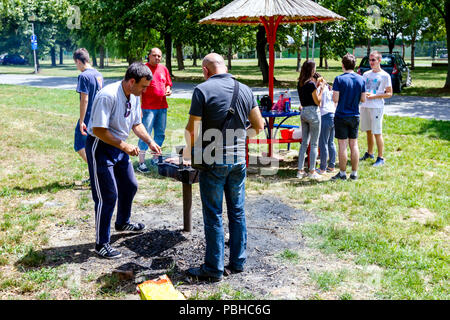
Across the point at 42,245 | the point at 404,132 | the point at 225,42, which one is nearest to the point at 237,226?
the point at 42,245

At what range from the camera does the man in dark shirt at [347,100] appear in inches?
269

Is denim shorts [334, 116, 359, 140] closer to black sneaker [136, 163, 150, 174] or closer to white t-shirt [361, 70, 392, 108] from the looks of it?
white t-shirt [361, 70, 392, 108]

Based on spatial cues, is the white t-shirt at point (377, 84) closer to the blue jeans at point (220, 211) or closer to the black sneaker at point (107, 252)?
the blue jeans at point (220, 211)

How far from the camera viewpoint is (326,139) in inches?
299

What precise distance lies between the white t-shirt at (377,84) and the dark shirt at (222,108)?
4753 millimetres

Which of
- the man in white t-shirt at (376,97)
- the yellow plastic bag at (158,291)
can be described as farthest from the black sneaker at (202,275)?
the man in white t-shirt at (376,97)

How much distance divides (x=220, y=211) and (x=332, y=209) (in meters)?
2.42

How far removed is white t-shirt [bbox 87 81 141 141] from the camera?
423 cm

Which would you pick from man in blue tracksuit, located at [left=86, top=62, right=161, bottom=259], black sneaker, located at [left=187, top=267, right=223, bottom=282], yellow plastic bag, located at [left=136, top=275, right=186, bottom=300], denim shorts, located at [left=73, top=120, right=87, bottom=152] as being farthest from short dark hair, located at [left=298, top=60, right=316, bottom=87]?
yellow plastic bag, located at [left=136, top=275, right=186, bottom=300]

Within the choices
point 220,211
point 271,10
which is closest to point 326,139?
point 271,10

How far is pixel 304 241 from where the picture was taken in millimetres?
4961

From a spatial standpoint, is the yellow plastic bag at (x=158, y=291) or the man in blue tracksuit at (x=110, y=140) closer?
the yellow plastic bag at (x=158, y=291)

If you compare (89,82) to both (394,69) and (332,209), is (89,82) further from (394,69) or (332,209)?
(394,69)

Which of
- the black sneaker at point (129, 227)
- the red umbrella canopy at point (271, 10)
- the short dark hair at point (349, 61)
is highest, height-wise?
the red umbrella canopy at point (271, 10)
